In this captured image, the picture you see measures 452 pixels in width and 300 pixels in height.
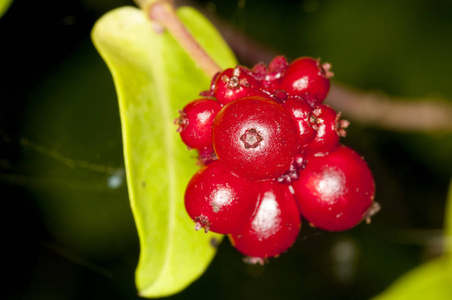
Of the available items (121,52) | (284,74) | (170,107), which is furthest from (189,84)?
(284,74)

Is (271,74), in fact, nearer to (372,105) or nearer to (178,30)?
(178,30)

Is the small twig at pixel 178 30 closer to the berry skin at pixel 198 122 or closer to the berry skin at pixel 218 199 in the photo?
the berry skin at pixel 198 122

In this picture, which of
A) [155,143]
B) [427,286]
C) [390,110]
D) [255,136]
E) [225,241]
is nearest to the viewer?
[255,136]

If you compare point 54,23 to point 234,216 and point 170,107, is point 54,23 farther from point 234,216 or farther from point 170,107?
point 234,216

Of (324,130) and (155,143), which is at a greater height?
(324,130)

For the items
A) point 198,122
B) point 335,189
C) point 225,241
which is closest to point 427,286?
point 335,189

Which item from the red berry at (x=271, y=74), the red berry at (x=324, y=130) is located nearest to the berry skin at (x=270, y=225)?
the red berry at (x=324, y=130)
